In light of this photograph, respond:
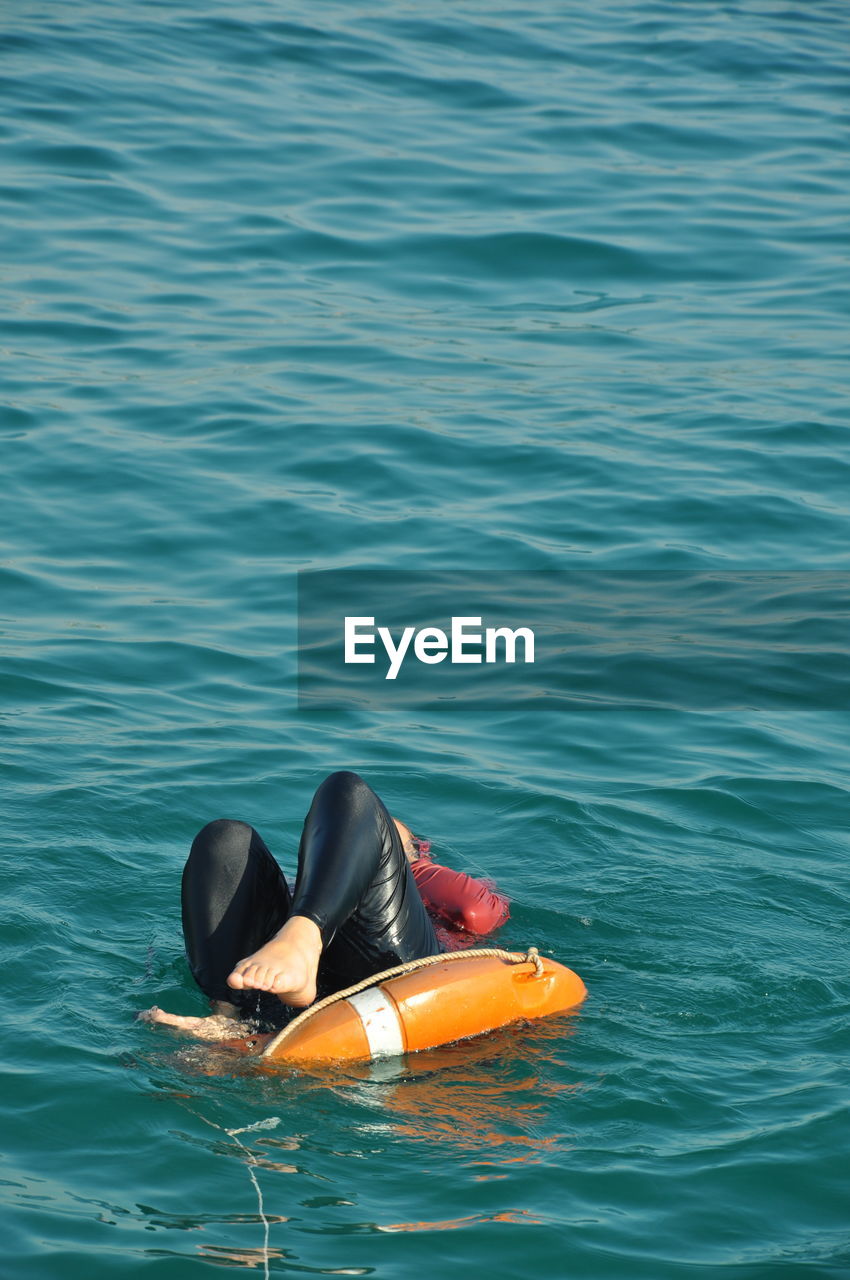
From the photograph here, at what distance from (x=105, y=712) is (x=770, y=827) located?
3.08 meters

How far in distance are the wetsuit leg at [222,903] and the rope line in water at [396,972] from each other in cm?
27

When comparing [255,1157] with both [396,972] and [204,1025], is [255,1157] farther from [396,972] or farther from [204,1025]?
[396,972]

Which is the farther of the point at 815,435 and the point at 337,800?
the point at 815,435

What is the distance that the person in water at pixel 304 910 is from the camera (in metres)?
4.48

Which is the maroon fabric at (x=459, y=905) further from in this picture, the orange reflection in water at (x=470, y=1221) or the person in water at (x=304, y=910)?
the orange reflection in water at (x=470, y=1221)

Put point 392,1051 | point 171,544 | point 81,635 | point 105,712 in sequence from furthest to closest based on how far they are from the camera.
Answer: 1. point 171,544
2. point 81,635
3. point 105,712
4. point 392,1051

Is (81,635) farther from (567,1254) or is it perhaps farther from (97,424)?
(567,1254)

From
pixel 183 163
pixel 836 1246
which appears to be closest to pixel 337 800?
pixel 836 1246

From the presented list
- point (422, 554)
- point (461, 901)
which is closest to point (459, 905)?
point (461, 901)

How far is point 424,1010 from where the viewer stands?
4.57 meters

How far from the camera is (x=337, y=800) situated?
463cm

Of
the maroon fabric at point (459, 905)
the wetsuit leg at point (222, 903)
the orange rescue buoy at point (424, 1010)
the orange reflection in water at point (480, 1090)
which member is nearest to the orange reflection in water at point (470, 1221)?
the orange reflection in water at point (480, 1090)

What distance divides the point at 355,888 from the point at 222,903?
412 millimetres

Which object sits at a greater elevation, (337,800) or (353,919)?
(337,800)
